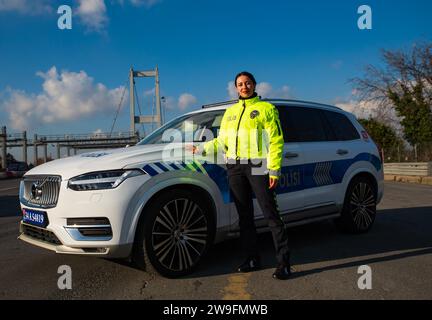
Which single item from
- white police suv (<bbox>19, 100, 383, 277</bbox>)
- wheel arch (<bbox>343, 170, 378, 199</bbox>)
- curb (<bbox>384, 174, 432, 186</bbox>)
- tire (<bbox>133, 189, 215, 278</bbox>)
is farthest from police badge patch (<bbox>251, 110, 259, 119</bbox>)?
curb (<bbox>384, 174, 432, 186</bbox>)

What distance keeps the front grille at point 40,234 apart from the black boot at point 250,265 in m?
1.76

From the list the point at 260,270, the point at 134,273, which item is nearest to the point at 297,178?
the point at 260,270

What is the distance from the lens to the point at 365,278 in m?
3.93

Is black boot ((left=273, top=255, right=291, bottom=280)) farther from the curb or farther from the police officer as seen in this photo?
the curb

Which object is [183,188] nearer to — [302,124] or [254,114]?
[254,114]

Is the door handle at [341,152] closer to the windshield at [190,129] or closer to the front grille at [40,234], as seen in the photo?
the windshield at [190,129]

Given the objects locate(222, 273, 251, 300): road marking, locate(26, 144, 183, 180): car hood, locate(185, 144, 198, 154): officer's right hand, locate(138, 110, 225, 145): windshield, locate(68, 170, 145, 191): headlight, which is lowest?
locate(222, 273, 251, 300): road marking

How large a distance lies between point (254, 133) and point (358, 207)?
2577mm

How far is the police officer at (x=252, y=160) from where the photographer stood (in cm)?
395

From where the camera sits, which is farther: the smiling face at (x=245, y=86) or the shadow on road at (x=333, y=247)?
the shadow on road at (x=333, y=247)

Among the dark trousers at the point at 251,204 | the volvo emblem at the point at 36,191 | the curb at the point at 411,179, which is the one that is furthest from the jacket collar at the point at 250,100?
the curb at the point at 411,179

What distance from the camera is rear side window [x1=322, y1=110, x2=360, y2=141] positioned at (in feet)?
18.8

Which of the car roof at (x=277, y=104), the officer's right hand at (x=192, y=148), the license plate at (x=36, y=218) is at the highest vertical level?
the car roof at (x=277, y=104)
